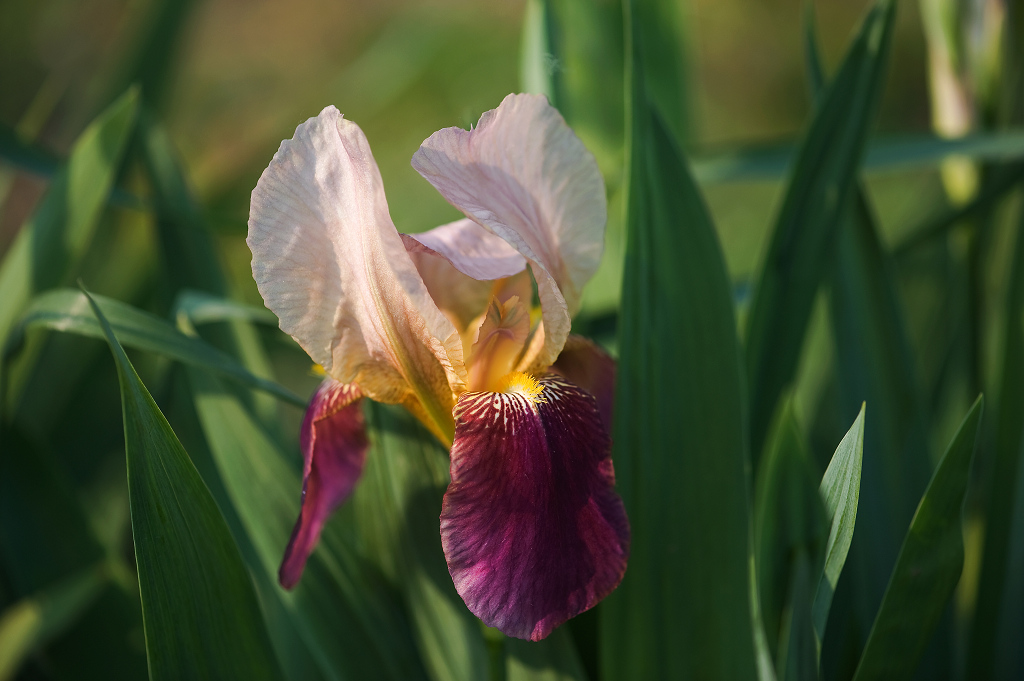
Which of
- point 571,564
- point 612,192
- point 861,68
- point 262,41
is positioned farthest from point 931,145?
point 262,41

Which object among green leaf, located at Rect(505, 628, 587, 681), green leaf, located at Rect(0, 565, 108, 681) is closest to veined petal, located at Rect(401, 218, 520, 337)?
green leaf, located at Rect(505, 628, 587, 681)

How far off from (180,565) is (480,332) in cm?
22

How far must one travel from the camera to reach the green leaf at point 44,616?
2.14ft

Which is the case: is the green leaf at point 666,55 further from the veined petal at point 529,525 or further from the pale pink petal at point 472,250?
the veined petal at point 529,525

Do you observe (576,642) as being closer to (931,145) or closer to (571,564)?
(571,564)

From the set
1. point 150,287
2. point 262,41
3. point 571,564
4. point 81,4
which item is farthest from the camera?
point 262,41

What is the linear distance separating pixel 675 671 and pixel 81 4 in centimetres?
280

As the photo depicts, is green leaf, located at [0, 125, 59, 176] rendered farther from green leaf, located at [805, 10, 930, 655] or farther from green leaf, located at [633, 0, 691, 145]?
green leaf, located at [805, 10, 930, 655]

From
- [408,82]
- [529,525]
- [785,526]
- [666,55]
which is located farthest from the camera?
[408,82]

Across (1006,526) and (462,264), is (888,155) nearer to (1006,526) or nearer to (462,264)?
(1006,526)

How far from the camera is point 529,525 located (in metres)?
0.38

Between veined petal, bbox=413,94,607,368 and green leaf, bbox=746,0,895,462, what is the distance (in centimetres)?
21

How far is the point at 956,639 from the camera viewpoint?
69 centimetres

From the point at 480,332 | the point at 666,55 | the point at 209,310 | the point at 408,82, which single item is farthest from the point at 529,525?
the point at 408,82
